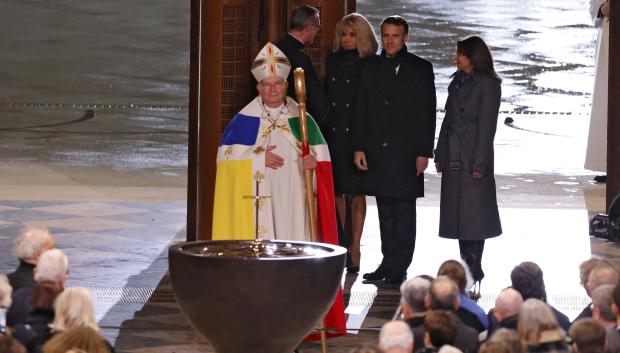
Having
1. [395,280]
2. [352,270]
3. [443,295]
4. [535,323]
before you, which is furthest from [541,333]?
[352,270]

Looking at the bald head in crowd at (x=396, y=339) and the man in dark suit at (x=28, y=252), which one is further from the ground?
the man in dark suit at (x=28, y=252)

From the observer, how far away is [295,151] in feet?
27.9

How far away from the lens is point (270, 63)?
27.1 feet

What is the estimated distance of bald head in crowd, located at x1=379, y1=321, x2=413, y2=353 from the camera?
18.6 feet

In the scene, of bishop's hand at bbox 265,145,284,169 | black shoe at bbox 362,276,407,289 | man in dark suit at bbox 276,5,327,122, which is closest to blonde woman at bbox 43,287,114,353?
bishop's hand at bbox 265,145,284,169

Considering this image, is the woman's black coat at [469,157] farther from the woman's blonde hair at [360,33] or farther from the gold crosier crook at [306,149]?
the gold crosier crook at [306,149]

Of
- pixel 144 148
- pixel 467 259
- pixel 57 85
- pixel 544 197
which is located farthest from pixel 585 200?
pixel 57 85

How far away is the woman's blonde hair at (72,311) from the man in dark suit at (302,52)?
128 inches

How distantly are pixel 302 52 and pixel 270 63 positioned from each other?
84 centimetres

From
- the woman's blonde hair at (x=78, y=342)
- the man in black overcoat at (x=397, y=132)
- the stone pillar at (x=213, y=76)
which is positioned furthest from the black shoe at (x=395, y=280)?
the woman's blonde hair at (x=78, y=342)

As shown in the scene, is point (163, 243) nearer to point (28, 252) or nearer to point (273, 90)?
point (273, 90)

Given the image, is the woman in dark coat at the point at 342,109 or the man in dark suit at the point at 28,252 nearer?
the man in dark suit at the point at 28,252

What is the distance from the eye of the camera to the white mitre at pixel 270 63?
8.27m

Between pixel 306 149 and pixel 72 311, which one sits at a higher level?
pixel 306 149
